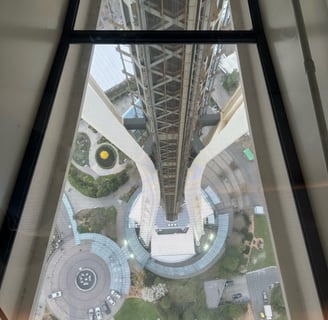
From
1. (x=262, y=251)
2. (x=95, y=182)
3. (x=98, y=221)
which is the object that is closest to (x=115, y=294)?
(x=98, y=221)

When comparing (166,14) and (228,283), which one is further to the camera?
(166,14)

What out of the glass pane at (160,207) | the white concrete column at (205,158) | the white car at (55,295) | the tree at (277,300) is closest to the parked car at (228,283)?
the glass pane at (160,207)

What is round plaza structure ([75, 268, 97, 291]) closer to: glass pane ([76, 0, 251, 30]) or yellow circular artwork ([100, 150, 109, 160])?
yellow circular artwork ([100, 150, 109, 160])

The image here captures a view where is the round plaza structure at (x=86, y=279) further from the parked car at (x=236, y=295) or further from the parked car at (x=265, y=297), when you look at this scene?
the parked car at (x=265, y=297)

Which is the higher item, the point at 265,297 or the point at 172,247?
the point at 172,247

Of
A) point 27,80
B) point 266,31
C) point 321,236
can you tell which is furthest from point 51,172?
point 266,31

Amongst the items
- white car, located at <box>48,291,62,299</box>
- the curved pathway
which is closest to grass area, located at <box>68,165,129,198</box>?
the curved pathway

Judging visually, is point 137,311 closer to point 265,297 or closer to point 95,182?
point 265,297

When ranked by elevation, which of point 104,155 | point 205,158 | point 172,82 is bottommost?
point 104,155

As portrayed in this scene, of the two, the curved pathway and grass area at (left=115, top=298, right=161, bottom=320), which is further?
the curved pathway
